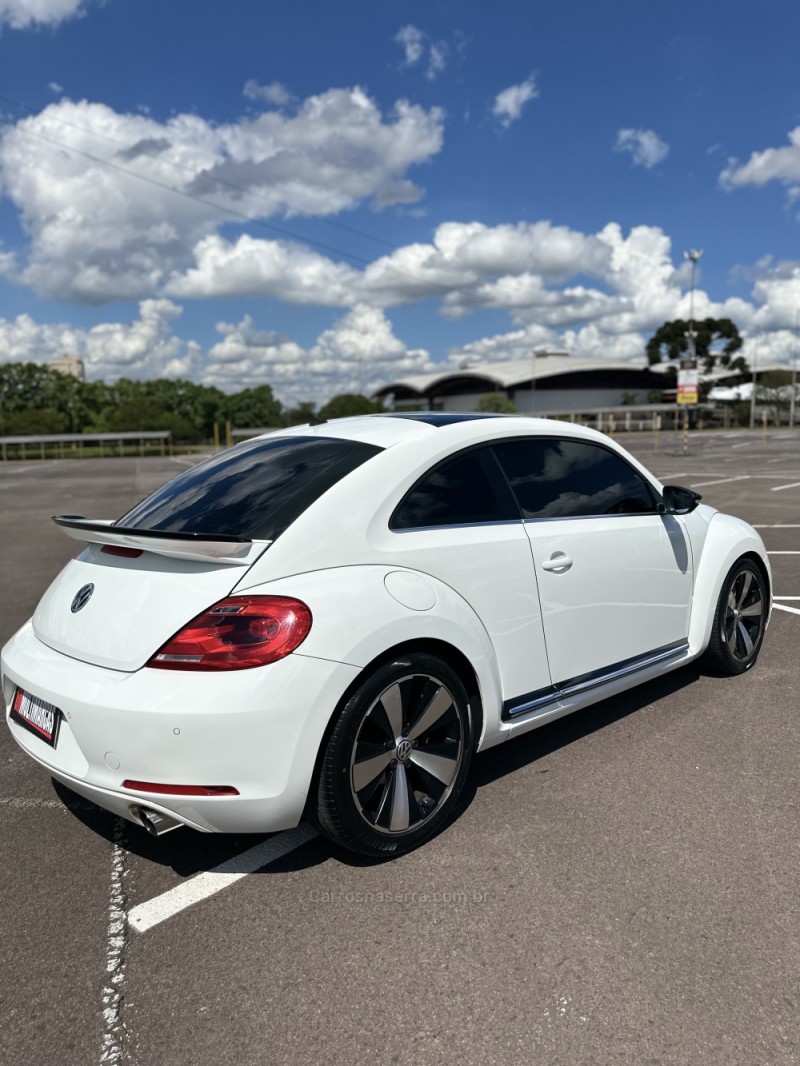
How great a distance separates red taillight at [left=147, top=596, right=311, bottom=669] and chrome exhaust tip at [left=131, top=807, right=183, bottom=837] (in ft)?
1.53

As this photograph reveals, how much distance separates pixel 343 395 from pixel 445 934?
116795 millimetres

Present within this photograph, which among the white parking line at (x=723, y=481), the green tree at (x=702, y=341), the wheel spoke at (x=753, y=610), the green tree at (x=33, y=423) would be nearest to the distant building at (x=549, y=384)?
the green tree at (x=702, y=341)

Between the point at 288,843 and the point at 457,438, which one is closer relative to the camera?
the point at 288,843

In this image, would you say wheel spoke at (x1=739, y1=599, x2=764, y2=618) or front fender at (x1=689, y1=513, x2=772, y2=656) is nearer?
front fender at (x1=689, y1=513, x2=772, y2=656)

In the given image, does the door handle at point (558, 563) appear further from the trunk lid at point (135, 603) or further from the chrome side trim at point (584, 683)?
the trunk lid at point (135, 603)

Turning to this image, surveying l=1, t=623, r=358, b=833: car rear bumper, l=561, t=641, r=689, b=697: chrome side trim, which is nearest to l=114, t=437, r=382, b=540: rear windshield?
l=1, t=623, r=358, b=833: car rear bumper

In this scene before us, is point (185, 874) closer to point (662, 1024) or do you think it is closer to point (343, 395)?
point (662, 1024)

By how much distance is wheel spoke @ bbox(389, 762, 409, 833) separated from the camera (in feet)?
9.26

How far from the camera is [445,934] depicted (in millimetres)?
2428

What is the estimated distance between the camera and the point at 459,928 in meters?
2.46

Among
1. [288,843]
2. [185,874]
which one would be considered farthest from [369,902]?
[185,874]

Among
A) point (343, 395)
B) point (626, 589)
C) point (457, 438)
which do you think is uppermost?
point (343, 395)

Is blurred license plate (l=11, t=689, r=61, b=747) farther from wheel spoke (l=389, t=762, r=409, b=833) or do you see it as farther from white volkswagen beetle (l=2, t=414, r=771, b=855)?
wheel spoke (l=389, t=762, r=409, b=833)

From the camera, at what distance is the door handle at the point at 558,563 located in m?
3.35
